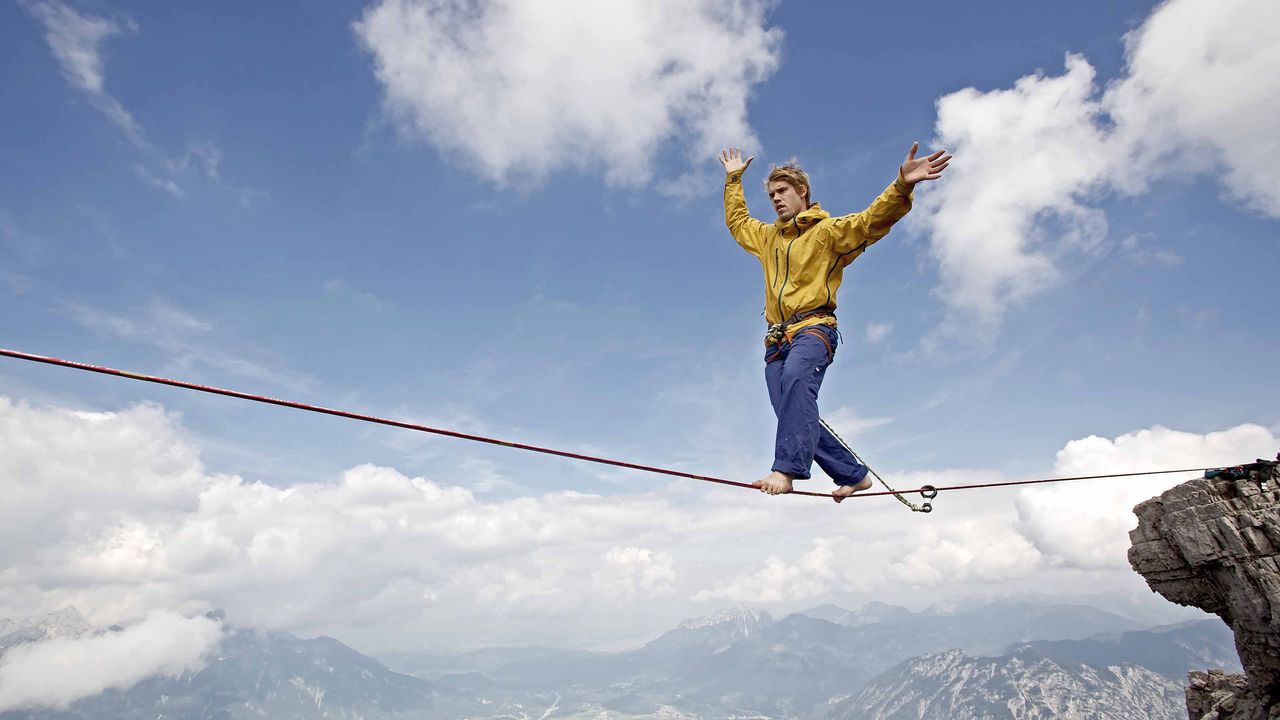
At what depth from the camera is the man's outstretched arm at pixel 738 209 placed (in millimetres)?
7586

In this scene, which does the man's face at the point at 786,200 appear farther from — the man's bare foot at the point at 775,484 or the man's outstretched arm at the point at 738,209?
the man's bare foot at the point at 775,484

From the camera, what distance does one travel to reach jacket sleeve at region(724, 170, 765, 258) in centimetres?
755

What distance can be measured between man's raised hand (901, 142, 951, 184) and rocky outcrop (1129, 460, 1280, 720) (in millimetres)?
6829

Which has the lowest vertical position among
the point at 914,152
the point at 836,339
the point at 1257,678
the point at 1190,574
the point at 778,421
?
the point at 1257,678

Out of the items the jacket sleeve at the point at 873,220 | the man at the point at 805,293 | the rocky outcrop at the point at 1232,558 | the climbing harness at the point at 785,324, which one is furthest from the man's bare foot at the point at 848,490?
the rocky outcrop at the point at 1232,558

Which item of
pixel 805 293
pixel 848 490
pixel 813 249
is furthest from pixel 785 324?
Result: pixel 848 490

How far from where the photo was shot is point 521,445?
197 inches

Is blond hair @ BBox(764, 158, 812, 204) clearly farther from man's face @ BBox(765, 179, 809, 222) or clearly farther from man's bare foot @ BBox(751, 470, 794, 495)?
man's bare foot @ BBox(751, 470, 794, 495)

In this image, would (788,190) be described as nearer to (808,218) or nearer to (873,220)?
(808,218)

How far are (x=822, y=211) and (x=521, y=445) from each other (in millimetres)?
4256

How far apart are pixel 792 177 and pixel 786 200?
0.30 metres

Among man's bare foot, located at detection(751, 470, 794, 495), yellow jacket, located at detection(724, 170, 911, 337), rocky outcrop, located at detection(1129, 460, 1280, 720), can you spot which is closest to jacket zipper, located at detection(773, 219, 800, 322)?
yellow jacket, located at detection(724, 170, 911, 337)

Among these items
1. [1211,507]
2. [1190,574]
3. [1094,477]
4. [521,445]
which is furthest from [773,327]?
[1190,574]

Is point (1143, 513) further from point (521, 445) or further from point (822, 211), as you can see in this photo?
point (521, 445)
